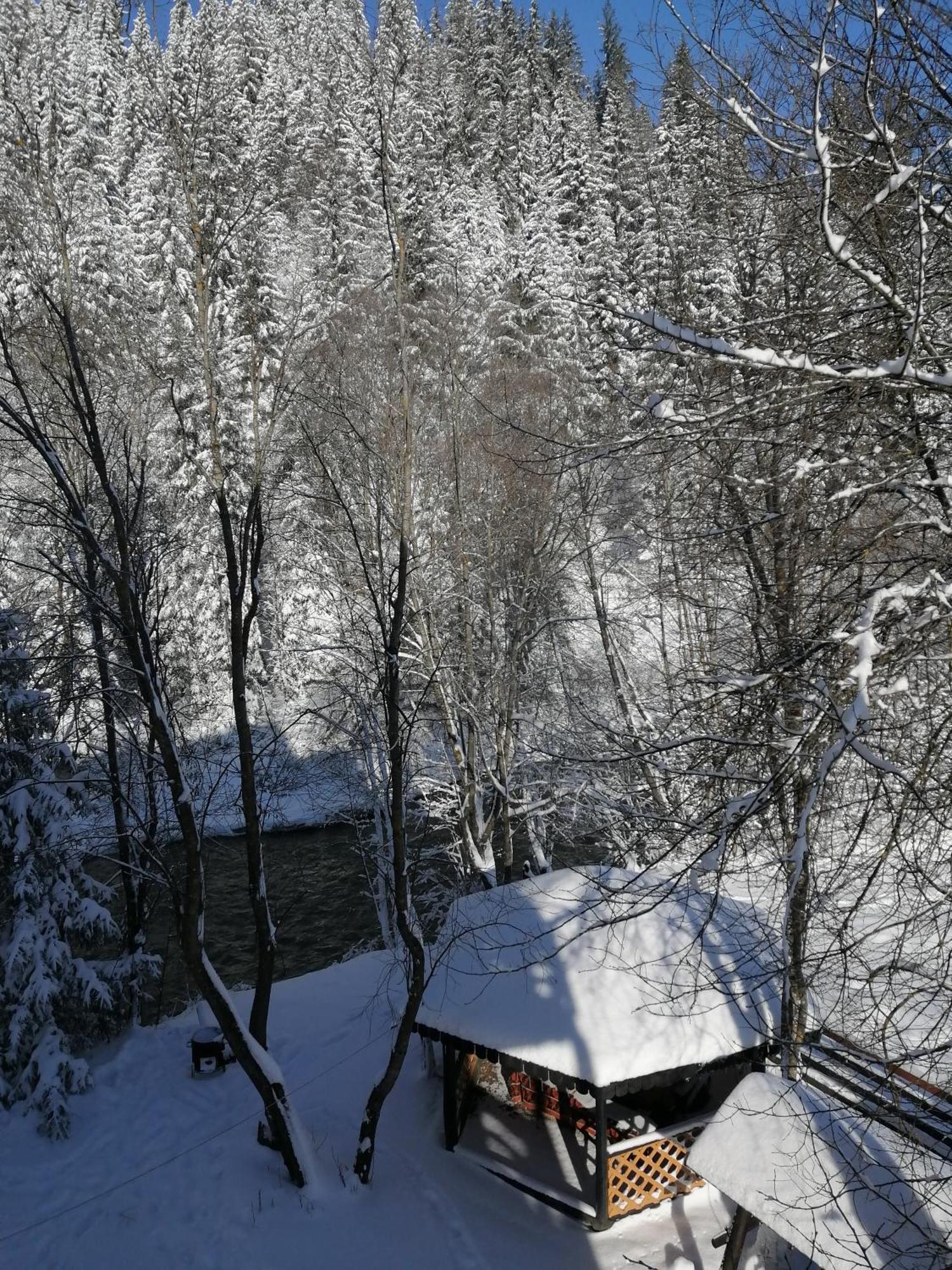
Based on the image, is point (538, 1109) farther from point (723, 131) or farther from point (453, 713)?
point (723, 131)

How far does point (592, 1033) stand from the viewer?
21.1ft

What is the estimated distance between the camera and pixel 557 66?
50094 mm

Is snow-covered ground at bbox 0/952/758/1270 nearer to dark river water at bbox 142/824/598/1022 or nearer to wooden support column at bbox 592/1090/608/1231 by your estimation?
wooden support column at bbox 592/1090/608/1231

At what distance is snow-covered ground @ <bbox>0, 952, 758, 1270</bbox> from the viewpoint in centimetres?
625

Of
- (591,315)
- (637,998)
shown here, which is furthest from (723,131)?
(637,998)

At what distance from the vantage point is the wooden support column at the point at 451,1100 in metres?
7.41

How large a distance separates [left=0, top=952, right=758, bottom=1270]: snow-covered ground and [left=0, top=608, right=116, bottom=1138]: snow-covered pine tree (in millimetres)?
464

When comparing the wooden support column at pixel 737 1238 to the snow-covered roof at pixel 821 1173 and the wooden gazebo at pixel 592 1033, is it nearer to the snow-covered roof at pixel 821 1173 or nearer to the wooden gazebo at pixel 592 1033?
the wooden gazebo at pixel 592 1033

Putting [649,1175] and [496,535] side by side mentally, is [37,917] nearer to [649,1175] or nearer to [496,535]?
[649,1175]

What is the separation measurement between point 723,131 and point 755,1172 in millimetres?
5223

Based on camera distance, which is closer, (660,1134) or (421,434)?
(660,1134)

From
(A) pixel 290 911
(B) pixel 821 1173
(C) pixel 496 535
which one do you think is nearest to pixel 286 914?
(A) pixel 290 911

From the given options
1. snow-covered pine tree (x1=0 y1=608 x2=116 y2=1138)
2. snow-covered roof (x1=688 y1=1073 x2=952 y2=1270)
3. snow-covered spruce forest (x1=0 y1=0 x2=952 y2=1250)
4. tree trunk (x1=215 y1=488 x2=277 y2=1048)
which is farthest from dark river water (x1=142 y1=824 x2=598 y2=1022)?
snow-covered roof (x1=688 y1=1073 x2=952 y2=1270)

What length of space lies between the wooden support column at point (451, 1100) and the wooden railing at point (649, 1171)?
143cm
